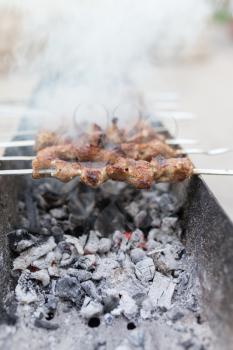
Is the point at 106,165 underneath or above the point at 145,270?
above

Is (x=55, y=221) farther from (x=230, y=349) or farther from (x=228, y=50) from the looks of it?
(x=228, y=50)

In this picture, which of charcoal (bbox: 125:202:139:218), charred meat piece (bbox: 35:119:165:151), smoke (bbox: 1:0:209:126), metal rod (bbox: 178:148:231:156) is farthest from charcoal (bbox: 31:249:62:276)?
smoke (bbox: 1:0:209:126)

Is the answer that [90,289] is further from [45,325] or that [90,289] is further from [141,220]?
[141,220]

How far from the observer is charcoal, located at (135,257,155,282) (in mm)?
2787

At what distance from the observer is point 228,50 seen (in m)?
9.13

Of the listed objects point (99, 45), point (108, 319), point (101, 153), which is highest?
point (99, 45)

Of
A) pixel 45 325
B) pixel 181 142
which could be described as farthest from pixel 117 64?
pixel 45 325

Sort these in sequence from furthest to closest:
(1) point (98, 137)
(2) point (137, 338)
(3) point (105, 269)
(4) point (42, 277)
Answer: (1) point (98, 137) < (3) point (105, 269) < (4) point (42, 277) < (2) point (137, 338)

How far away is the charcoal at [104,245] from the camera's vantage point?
10.1 ft

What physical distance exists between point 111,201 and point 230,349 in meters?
1.90

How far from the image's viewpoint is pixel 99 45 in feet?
18.3

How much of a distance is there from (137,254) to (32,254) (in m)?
0.79

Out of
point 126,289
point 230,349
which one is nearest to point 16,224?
point 126,289

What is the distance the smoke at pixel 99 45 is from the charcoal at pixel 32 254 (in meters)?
1.44
